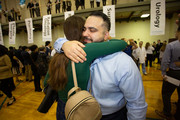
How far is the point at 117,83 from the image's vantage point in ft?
2.15

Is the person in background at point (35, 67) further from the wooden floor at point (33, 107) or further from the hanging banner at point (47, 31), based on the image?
the hanging banner at point (47, 31)

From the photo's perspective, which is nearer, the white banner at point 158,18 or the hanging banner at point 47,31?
the white banner at point 158,18

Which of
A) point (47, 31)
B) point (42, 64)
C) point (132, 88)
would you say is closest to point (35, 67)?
point (42, 64)

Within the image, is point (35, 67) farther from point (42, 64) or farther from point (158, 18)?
point (158, 18)

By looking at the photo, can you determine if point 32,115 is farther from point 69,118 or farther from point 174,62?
point 174,62

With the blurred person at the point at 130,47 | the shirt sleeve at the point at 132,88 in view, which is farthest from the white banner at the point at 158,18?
the shirt sleeve at the point at 132,88

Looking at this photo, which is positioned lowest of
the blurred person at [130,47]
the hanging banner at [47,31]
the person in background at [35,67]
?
the person in background at [35,67]

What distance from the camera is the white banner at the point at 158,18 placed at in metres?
3.02

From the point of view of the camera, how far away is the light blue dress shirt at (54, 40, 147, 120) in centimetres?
62

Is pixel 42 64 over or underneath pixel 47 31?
underneath

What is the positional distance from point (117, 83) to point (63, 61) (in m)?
0.40

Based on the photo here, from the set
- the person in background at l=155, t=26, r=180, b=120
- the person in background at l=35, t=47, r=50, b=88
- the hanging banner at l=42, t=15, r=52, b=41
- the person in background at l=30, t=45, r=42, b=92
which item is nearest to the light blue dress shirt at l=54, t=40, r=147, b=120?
the person in background at l=155, t=26, r=180, b=120

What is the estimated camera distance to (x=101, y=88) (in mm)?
633

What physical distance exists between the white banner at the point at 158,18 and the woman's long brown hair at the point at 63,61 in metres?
3.21
